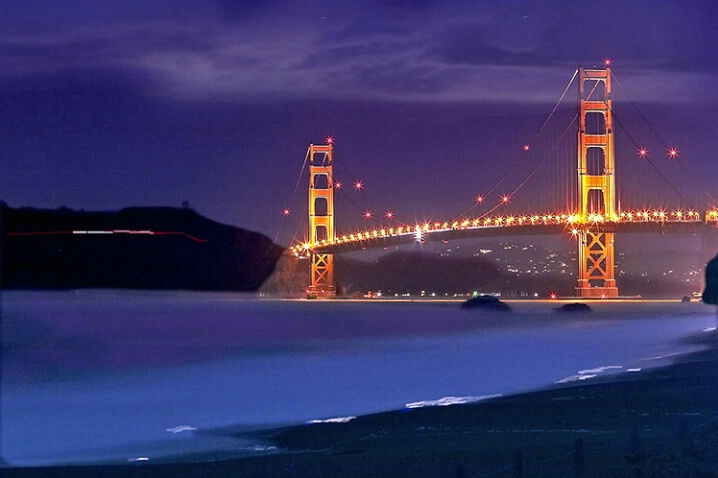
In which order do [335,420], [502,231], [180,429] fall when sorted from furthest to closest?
1. [502,231]
2. [335,420]
3. [180,429]

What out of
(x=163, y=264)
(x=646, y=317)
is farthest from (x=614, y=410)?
(x=163, y=264)

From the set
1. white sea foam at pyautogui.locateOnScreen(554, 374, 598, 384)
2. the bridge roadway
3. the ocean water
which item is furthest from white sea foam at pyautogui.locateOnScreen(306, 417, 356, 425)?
the bridge roadway

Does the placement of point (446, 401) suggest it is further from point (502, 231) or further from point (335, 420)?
point (502, 231)

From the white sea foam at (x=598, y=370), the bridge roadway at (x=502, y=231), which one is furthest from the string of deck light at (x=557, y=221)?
the white sea foam at (x=598, y=370)

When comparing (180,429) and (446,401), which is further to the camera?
(446,401)

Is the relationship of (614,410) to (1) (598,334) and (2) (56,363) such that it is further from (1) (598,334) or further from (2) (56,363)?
(1) (598,334)

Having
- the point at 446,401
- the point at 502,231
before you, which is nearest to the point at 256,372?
the point at 446,401
